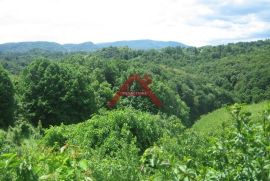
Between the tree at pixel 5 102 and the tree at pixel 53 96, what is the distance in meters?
2.14

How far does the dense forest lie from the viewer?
146 inches

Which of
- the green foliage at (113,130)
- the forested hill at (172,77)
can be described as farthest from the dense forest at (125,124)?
the forested hill at (172,77)

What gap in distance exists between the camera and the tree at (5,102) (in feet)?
120

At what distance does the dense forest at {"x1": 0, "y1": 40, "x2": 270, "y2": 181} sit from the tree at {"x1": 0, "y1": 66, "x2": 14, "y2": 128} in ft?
0.31

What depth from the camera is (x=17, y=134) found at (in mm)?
30062

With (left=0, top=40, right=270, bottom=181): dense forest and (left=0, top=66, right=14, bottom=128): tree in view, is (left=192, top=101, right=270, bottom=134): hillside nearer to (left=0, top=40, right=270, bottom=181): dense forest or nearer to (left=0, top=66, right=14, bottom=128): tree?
(left=0, top=40, right=270, bottom=181): dense forest

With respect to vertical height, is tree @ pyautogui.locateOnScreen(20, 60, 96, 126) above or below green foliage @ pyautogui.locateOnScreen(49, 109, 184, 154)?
below

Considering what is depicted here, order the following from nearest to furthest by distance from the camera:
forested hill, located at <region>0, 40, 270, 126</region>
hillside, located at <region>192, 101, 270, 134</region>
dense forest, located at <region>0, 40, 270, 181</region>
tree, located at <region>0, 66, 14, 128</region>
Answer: dense forest, located at <region>0, 40, 270, 181</region> < hillside, located at <region>192, 101, 270, 134</region> < tree, located at <region>0, 66, 14, 128</region> < forested hill, located at <region>0, 40, 270, 126</region>

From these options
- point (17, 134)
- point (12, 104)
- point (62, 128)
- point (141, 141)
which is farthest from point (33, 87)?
point (141, 141)

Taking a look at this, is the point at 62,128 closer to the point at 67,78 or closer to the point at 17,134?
the point at 17,134

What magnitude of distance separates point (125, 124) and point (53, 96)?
2227cm
